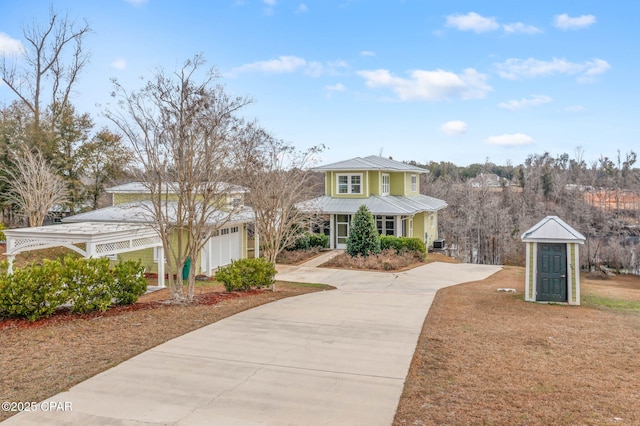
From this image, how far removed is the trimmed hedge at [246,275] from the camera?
12500 mm

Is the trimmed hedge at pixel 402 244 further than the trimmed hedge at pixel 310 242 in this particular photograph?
No

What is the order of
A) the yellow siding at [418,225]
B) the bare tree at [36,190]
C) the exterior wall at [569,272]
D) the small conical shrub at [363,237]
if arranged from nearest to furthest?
1. the exterior wall at [569,272]
2. the small conical shrub at [363,237]
3. the bare tree at [36,190]
4. the yellow siding at [418,225]

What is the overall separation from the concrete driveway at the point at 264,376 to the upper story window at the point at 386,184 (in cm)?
1744

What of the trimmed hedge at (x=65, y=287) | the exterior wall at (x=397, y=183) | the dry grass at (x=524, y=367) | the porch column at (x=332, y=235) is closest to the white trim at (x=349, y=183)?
the porch column at (x=332, y=235)

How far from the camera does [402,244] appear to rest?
22.3 meters

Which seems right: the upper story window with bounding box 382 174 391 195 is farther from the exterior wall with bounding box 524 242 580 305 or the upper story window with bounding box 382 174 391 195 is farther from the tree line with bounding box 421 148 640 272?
the exterior wall with bounding box 524 242 580 305

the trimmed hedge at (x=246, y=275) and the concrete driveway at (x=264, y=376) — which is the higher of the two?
the trimmed hedge at (x=246, y=275)

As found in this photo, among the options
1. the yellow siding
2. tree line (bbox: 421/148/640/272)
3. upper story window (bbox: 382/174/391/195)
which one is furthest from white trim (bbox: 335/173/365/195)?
tree line (bbox: 421/148/640/272)

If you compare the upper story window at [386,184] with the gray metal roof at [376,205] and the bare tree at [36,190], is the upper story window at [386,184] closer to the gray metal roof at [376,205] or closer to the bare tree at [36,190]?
the gray metal roof at [376,205]

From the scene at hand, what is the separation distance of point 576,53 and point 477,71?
12.7 feet

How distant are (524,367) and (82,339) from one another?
23.8 feet

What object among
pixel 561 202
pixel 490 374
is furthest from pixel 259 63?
pixel 561 202

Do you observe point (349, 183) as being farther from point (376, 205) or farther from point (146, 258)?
point (146, 258)

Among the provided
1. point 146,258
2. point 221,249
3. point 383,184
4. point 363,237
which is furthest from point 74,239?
point 383,184
